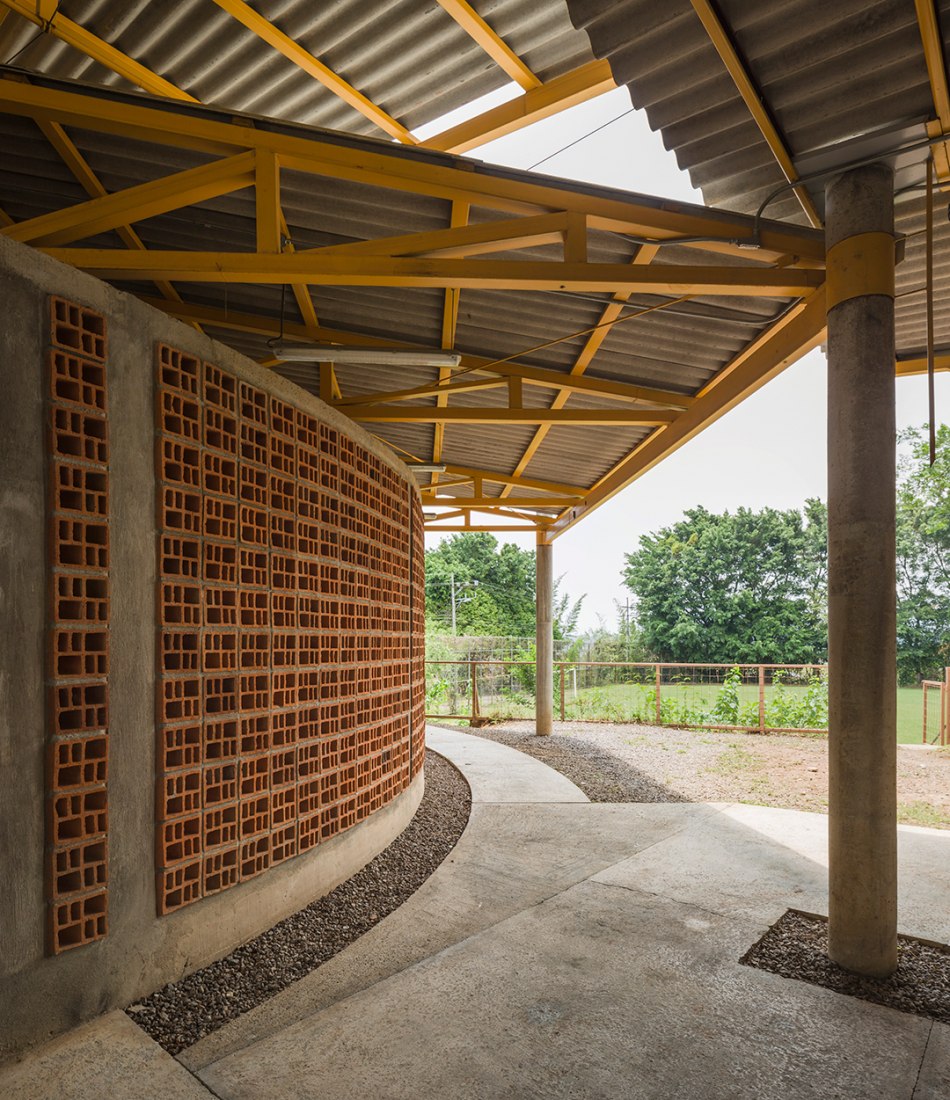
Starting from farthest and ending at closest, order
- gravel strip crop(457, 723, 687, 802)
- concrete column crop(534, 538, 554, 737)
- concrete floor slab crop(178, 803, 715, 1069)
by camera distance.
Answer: concrete column crop(534, 538, 554, 737), gravel strip crop(457, 723, 687, 802), concrete floor slab crop(178, 803, 715, 1069)

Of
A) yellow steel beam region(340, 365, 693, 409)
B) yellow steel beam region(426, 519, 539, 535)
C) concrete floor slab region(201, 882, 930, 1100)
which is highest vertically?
yellow steel beam region(340, 365, 693, 409)

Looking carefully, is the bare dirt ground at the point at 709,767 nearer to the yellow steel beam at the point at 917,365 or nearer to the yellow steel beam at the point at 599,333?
the yellow steel beam at the point at 917,365

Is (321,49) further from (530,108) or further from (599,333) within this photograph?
(599,333)

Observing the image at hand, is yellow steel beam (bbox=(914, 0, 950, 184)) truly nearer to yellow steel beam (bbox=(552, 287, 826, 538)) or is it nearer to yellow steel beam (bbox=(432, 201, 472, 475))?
yellow steel beam (bbox=(552, 287, 826, 538))

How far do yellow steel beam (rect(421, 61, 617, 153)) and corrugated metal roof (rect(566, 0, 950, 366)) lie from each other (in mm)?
717

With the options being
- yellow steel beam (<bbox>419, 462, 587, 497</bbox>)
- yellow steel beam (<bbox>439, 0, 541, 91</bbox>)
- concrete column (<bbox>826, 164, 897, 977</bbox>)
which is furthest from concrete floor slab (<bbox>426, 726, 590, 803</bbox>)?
yellow steel beam (<bbox>439, 0, 541, 91</bbox>)

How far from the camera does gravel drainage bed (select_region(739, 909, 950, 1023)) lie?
3145mm

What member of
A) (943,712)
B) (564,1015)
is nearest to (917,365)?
(564,1015)

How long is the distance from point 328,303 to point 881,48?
395 cm

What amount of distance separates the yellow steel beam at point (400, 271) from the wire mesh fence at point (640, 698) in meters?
9.26

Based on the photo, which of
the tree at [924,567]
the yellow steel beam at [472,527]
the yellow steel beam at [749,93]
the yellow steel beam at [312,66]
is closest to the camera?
the yellow steel beam at [749,93]

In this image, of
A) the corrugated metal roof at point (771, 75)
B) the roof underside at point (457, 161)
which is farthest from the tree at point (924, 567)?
the corrugated metal roof at point (771, 75)

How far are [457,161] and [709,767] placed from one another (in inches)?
309

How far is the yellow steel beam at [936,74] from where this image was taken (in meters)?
2.74
